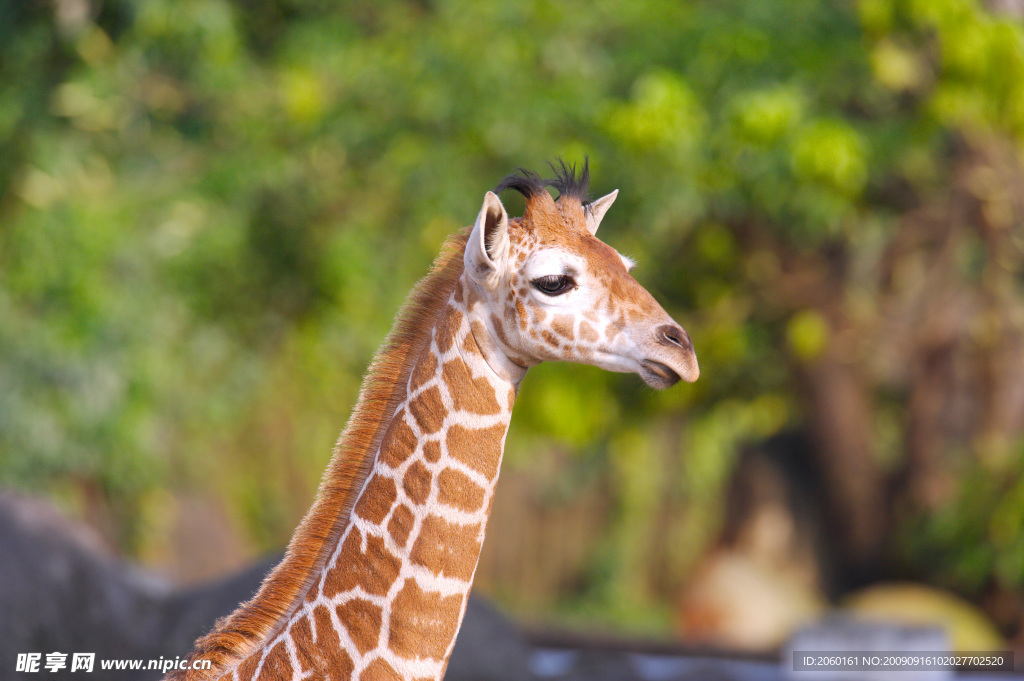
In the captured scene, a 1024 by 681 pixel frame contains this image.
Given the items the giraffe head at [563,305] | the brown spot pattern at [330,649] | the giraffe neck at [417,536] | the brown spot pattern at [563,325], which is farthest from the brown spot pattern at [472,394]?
the brown spot pattern at [330,649]

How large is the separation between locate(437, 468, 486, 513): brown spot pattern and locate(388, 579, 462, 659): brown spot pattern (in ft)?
0.79

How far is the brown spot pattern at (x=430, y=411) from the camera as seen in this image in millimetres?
2855

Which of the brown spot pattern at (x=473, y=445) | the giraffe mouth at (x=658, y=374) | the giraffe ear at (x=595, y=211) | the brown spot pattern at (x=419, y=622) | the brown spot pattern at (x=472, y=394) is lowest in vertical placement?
the brown spot pattern at (x=419, y=622)

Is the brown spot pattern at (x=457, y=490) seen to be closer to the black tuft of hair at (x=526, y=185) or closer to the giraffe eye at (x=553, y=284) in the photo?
the giraffe eye at (x=553, y=284)

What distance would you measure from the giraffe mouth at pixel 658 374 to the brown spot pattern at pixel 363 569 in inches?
34.2

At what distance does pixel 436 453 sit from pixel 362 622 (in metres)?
0.51

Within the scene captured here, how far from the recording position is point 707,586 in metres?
11.8

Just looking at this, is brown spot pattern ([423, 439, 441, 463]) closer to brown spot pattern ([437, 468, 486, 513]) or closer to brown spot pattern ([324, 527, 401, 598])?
brown spot pattern ([437, 468, 486, 513])

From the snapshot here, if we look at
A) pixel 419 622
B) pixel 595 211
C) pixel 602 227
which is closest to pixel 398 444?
pixel 419 622

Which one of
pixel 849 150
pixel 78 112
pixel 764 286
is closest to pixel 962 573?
pixel 764 286

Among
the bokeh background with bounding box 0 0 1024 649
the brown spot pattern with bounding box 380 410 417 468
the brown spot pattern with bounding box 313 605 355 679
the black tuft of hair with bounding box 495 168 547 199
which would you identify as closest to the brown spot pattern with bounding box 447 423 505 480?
the brown spot pattern with bounding box 380 410 417 468

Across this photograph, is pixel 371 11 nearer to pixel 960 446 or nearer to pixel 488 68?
pixel 488 68

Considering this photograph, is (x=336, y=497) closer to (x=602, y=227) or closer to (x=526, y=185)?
(x=526, y=185)

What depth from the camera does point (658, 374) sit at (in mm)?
2752
